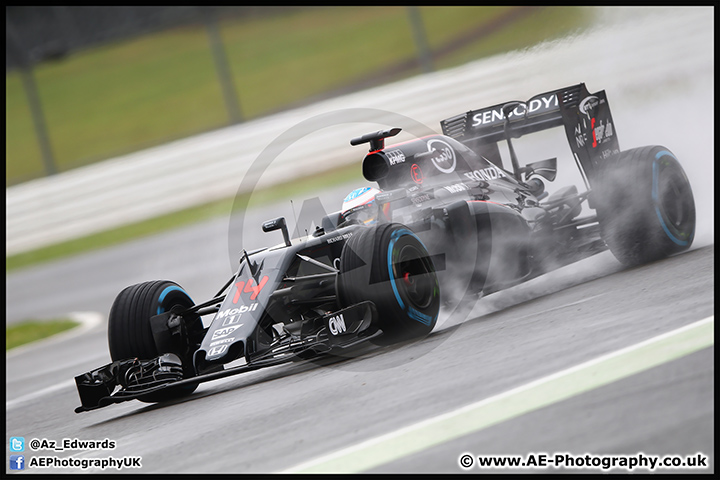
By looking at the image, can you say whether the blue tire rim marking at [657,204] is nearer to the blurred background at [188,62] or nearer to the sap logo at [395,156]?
the sap logo at [395,156]

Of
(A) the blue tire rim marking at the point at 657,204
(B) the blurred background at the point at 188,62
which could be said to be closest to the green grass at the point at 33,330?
(B) the blurred background at the point at 188,62

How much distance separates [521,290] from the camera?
7.66 meters

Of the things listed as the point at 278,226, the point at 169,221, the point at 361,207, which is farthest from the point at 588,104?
the point at 169,221

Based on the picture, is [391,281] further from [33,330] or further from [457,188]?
[33,330]

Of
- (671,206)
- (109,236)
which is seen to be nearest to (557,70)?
(671,206)

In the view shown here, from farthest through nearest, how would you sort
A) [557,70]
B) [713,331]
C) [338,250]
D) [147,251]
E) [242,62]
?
[242,62], [147,251], [557,70], [338,250], [713,331]

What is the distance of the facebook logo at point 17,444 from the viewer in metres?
5.54

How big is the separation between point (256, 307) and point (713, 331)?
2891mm

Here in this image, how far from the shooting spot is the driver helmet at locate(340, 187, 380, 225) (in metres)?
6.79

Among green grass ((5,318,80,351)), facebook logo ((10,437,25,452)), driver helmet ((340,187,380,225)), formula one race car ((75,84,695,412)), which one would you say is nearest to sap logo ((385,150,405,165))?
formula one race car ((75,84,695,412))

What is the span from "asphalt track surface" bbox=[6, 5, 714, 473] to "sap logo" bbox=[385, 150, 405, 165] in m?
1.36

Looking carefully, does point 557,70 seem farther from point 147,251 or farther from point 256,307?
point 147,251

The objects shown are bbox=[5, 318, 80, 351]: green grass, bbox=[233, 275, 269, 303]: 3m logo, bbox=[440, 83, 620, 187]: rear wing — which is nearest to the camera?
bbox=[233, 275, 269, 303]: 3m logo

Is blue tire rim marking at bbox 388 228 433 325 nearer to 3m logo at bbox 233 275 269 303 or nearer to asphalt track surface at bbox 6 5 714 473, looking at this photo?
asphalt track surface at bbox 6 5 714 473
